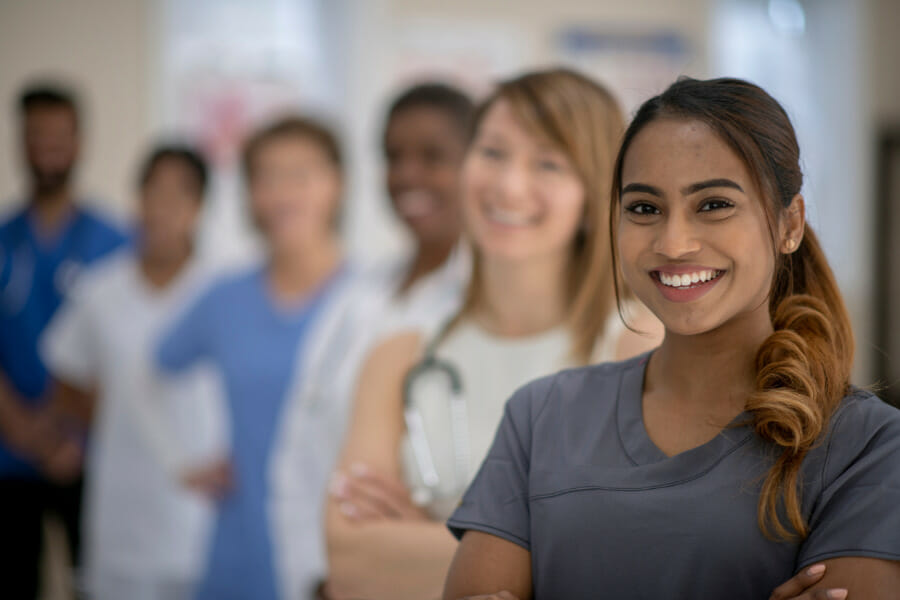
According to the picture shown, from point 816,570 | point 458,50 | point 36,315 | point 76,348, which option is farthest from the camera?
point 458,50

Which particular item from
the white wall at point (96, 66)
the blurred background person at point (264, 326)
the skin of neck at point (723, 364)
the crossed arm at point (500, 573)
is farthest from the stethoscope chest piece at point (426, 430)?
the white wall at point (96, 66)

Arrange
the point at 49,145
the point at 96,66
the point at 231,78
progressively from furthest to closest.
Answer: the point at 231,78 → the point at 96,66 → the point at 49,145

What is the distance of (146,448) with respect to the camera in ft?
8.84

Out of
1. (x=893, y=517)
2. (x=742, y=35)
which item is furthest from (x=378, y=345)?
(x=742, y=35)

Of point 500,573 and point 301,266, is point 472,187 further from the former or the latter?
point 301,266

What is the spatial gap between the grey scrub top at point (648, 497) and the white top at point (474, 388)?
0.88 feet

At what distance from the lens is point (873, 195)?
486cm

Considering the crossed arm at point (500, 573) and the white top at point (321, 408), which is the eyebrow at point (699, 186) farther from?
the white top at point (321, 408)

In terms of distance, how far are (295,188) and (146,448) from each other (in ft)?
2.85

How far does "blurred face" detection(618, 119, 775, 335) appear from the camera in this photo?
853 millimetres

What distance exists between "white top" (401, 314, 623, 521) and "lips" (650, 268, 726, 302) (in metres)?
0.37

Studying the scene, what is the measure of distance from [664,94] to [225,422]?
1.79 m

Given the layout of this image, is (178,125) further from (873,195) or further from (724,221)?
(724,221)

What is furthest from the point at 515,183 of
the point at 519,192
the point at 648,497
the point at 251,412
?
the point at 251,412
